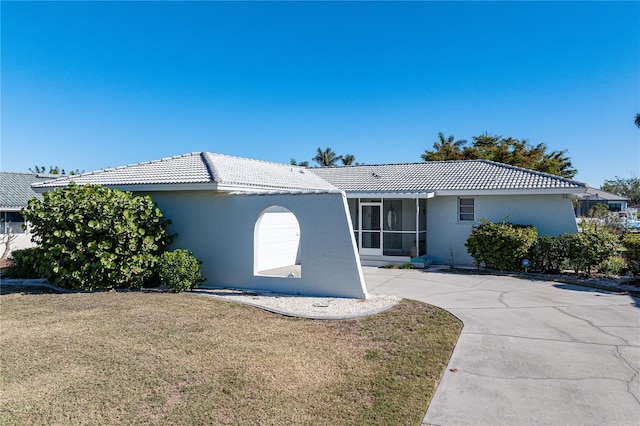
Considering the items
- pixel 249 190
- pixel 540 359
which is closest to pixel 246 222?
pixel 249 190

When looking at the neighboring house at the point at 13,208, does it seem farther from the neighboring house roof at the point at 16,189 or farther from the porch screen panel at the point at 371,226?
the porch screen panel at the point at 371,226

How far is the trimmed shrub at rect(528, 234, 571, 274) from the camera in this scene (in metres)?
13.7

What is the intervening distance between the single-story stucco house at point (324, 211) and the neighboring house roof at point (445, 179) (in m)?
0.05

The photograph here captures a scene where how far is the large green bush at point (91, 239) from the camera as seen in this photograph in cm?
1078

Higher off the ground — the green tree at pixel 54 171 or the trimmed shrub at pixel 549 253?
the green tree at pixel 54 171

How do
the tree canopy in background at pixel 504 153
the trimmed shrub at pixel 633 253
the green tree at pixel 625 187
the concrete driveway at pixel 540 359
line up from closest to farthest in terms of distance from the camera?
1. the concrete driveway at pixel 540 359
2. the trimmed shrub at pixel 633 253
3. the tree canopy in background at pixel 504 153
4. the green tree at pixel 625 187

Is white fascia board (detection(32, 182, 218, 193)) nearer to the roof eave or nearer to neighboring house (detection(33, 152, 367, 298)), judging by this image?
neighboring house (detection(33, 152, 367, 298))

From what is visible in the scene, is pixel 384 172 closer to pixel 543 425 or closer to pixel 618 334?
pixel 618 334

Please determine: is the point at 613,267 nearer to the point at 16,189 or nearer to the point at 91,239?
the point at 91,239

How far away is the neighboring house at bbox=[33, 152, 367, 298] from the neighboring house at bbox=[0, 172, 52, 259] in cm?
1119

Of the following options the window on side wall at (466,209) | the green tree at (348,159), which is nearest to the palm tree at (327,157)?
the green tree at (348,159)

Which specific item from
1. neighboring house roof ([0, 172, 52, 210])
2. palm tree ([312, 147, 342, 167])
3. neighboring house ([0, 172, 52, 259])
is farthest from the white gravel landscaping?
palm tree ([312, 147, 342, 167])

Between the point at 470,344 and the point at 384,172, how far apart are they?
50.1 feet

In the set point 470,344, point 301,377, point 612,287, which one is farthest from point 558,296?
point 301,377
